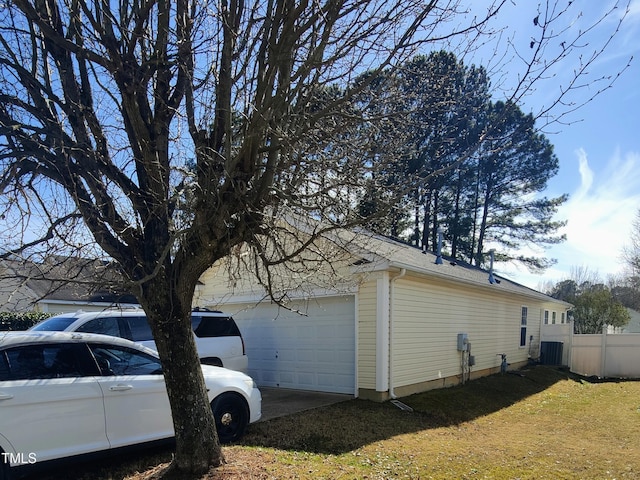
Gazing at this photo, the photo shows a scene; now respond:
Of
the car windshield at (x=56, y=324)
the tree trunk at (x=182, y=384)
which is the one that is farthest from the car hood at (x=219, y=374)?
the car windshield at (x=56, y=324)

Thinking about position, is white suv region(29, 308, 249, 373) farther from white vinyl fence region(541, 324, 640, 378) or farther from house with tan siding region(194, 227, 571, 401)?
white vinyl fence region(541, 324, 640, 378)

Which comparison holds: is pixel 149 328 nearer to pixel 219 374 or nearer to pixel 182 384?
pixel 219 374

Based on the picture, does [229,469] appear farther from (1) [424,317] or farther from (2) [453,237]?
(2) [453,237]

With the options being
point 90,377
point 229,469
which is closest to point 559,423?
point 229,469

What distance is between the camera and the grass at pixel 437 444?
5172 millimetres

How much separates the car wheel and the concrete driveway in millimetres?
1450

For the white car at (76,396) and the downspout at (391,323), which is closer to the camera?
the white car at (76,396)

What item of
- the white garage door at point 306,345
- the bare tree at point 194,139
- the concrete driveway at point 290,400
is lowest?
the concrete driveway at point 290,400

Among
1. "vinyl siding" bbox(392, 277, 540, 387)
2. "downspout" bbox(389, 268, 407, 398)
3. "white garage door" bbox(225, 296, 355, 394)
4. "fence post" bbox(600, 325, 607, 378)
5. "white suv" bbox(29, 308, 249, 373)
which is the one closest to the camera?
"white suv" bbox(29, 308, 249, 373)

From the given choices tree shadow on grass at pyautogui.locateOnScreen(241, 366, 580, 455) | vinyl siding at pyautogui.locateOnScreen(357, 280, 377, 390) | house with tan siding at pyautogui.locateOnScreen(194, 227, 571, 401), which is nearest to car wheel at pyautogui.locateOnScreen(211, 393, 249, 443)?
tree shadow on grass at pyautogui.locateOnScreen(241, 366, 580, 455)

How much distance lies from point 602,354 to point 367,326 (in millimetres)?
13544

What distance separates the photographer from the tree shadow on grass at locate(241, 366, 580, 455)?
250 inches

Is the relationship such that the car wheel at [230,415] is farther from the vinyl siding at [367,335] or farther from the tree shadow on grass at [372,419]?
the vinyl siding at [367,335]

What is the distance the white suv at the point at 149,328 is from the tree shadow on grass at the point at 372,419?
82.6 inches
